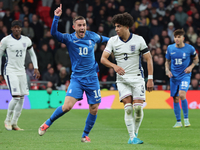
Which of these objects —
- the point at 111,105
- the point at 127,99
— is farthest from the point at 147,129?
the point at 111,105

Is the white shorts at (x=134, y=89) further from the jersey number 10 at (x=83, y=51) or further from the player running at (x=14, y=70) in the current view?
the player running at (x=14, y=70)

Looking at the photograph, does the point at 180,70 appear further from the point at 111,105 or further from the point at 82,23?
the point at 111,105

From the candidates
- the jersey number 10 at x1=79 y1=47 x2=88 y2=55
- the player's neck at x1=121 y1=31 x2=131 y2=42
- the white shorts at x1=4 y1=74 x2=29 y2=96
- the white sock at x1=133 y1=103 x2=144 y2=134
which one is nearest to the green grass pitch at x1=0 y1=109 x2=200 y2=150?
the white sock at x1=133 y1=103 x2=144 y2=134

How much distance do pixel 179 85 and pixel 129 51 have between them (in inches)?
168

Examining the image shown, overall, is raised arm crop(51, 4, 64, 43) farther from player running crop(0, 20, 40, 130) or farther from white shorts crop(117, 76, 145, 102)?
player running crop(0, 20, 40, 130)

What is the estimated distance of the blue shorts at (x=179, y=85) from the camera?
10505 mm

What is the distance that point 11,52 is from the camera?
9633 millimetres

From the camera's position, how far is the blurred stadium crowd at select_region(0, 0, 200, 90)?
17.7m

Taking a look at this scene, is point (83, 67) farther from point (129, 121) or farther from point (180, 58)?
point (180, 58)

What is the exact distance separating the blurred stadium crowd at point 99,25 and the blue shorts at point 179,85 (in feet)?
20.0

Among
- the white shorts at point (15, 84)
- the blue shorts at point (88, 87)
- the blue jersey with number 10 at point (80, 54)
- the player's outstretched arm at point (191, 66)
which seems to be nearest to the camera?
the blue shorts at point (88, 87)

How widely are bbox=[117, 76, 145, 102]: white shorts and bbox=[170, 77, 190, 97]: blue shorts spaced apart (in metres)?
3.91

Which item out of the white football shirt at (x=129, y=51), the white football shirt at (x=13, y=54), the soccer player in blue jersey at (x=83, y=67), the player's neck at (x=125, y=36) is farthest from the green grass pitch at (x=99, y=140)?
the player's neck at (x=125, y=36)

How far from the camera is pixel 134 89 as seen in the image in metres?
6.85
